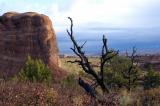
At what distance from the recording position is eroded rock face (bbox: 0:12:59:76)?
241 feet

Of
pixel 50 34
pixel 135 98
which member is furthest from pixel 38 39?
pixel 135 98

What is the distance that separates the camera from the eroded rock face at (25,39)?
2891 inches

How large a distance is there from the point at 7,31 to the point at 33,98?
220 feet

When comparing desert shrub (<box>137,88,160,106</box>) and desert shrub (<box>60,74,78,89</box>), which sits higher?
desert shrub (<box>137,88,160,106</box>)

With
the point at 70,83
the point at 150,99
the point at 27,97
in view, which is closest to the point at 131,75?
the point at 70,83

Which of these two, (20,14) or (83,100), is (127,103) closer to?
(83,100)

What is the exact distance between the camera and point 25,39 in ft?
253

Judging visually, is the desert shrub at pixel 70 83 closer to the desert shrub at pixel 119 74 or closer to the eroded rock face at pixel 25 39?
the desert shrub at pixel 119 74

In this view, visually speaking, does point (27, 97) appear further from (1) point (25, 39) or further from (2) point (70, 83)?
Result: (1) point (25, 39)

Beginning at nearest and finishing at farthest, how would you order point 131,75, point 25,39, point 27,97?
1. point 27,97
2. point 131,75
3. point 25,39

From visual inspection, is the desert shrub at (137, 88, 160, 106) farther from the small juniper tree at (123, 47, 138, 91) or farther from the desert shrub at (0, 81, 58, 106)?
the small juniper tree at (123, 47, 138, 91)

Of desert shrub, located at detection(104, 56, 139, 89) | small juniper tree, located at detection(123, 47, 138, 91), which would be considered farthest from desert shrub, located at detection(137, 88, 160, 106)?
desert shrub, located at detection(104, 56, 139, 89)

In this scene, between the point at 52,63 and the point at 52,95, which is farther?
the point at 52,63

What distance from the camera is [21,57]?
244 ft
